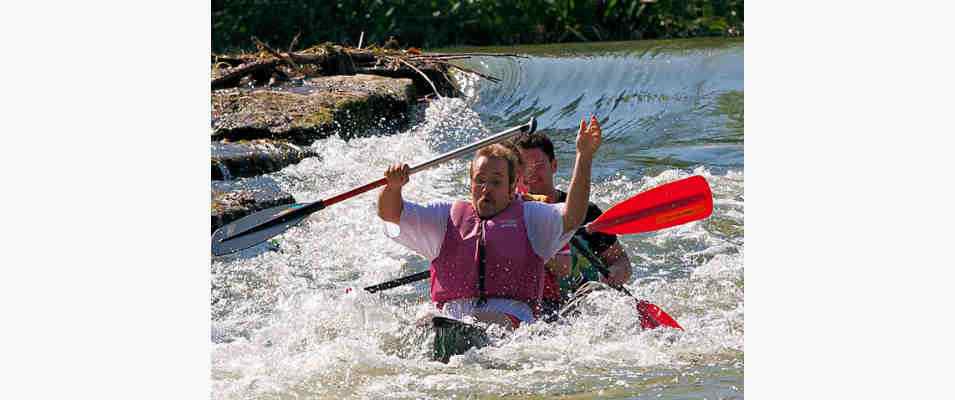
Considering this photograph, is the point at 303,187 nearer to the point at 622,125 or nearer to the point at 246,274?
the point at 246,274

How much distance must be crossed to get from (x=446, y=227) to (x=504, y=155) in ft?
1.04

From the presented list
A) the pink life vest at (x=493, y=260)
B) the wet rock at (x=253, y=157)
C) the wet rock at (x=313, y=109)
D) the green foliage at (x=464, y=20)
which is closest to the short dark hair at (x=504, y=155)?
the pink life vest at (x=493, y=260)

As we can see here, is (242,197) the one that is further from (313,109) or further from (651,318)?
(651,318)

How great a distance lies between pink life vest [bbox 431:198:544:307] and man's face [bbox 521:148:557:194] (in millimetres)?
388

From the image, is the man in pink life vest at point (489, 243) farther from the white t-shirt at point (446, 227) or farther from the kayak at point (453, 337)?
the kayak at point (453, 337)

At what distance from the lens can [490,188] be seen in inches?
157

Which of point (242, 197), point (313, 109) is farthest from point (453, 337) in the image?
point (313, 109)

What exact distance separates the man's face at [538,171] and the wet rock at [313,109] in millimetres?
2699

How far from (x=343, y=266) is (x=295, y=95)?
2.28 m

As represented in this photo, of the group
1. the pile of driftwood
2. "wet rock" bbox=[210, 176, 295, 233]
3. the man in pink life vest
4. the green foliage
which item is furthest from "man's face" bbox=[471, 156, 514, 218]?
the green foliage

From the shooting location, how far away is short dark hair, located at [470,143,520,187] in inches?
153

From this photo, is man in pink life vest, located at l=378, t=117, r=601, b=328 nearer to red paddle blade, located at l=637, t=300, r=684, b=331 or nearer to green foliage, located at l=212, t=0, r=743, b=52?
red paddle blade, located at l=637, t=300, r=684, b=331

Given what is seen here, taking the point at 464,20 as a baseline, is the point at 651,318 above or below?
below

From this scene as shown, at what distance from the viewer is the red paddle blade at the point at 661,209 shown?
14.1 feet
